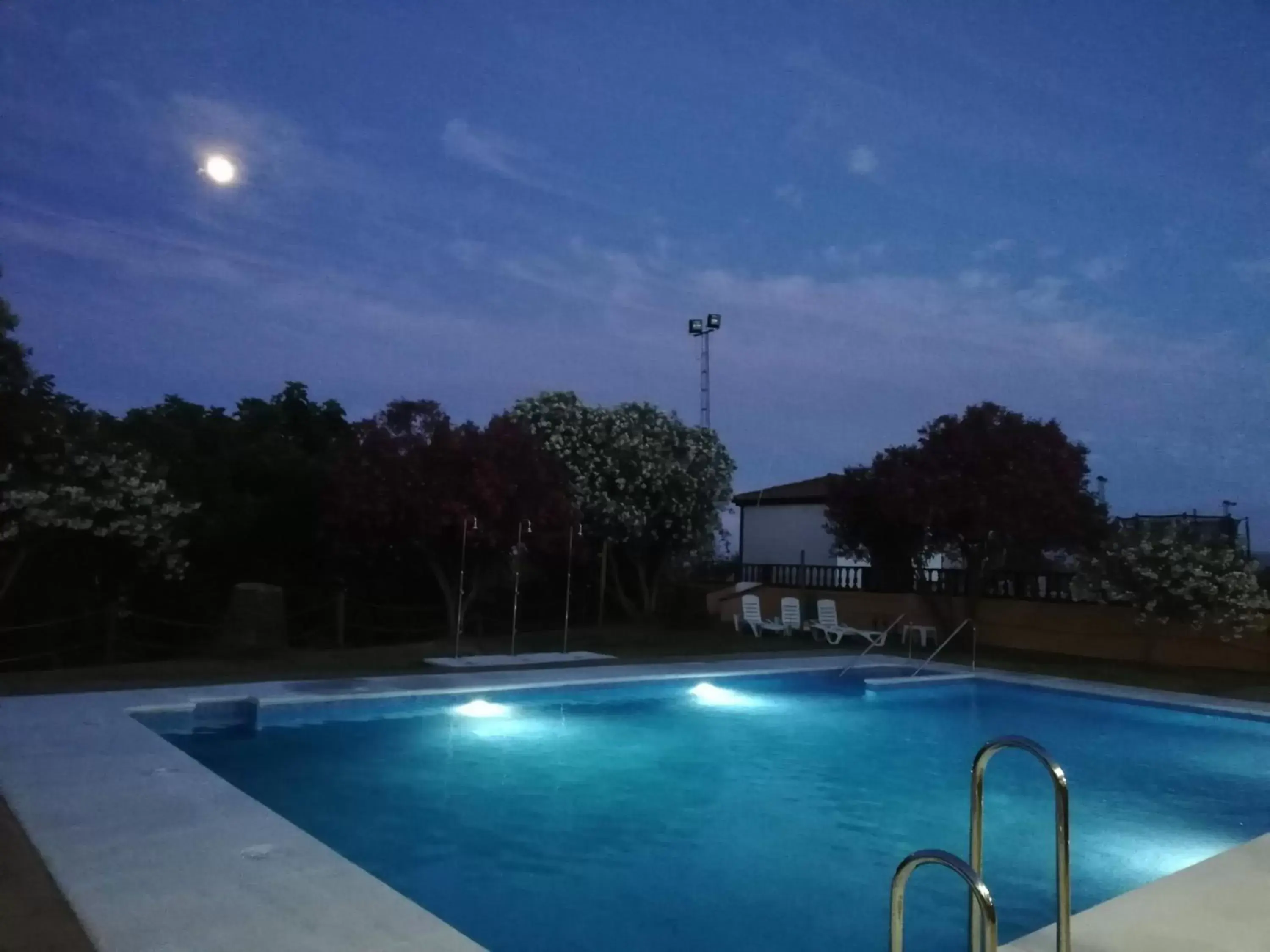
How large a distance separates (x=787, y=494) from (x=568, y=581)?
44.9ft

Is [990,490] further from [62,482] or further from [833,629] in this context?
[62,482]

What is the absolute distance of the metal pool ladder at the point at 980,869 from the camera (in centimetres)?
301

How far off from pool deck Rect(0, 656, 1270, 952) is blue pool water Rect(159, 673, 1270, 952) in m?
0.89

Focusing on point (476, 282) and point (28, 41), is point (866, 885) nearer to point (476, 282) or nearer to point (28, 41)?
point (28, 41)

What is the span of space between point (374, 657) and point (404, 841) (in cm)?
692

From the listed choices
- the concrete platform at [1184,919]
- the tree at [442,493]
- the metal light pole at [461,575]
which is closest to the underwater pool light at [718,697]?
the metal light pole at [461,575]

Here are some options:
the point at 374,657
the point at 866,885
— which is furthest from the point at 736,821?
the point at 374,657

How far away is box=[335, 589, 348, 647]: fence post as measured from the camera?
14.6 m

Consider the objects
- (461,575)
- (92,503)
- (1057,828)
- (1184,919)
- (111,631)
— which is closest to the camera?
(1057,828)

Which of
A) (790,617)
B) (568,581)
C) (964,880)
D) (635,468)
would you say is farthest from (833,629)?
(964,880)

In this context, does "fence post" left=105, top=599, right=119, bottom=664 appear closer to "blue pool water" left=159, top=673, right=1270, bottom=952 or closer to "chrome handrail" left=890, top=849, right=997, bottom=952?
"blue pool water" left=159, top=673, right=1270, bottom=952

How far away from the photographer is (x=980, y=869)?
3918 mm

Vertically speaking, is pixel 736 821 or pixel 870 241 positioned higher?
pixel 870 241

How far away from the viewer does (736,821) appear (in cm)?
733
